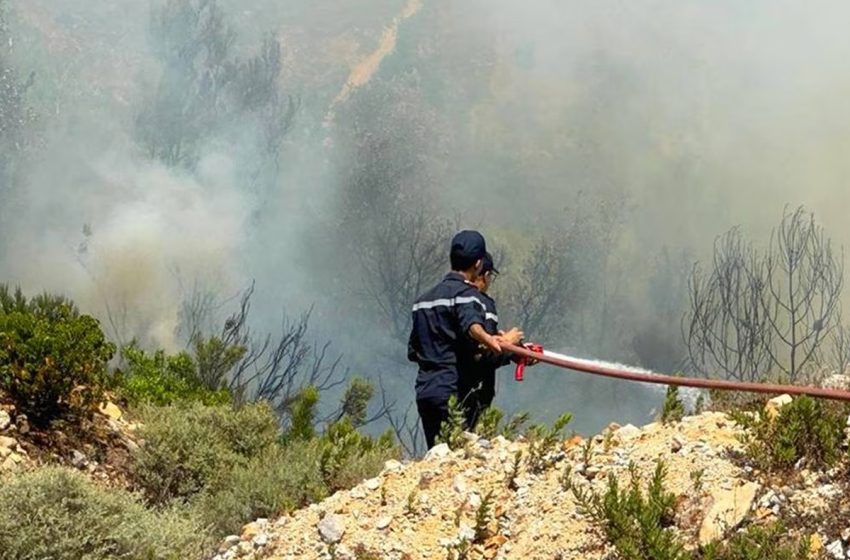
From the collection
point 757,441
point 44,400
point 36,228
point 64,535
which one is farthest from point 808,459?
point 36,228

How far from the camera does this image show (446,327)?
515 cm

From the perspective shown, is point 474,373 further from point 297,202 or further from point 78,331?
point 297,202

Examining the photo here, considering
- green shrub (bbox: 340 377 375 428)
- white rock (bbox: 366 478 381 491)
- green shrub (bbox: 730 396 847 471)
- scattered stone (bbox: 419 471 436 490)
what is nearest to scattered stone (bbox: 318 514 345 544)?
white rock (bbox: 366 478 381 491)

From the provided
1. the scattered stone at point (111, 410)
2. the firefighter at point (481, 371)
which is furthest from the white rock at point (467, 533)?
the scattered stone at point (111, 410)

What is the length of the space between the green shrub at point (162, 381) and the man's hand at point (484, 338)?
3340 millimetres

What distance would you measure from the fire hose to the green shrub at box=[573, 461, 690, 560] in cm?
33

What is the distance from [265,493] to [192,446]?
4.40 ft

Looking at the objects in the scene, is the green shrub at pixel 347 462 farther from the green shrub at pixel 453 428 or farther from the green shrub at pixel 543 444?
the green shrub at pixel 543 444

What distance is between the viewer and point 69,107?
38844mm

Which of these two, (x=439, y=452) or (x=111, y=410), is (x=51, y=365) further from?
(x=439, y=452)

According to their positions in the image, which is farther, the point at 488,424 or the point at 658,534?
the point at 488,424

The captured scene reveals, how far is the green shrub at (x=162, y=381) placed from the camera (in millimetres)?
7915

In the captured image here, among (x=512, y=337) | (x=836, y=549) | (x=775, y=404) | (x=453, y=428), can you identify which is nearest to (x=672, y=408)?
(x=775, y=404)

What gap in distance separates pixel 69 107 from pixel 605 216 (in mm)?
18384
